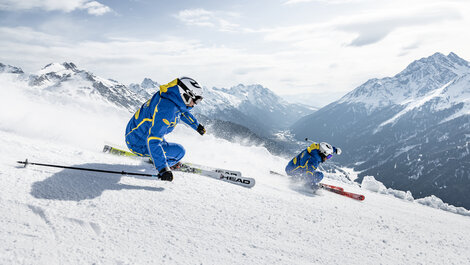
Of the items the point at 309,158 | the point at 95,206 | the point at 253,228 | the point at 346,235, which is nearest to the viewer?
the point at 95,206

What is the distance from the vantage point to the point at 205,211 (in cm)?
502

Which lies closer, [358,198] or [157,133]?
[157,133]

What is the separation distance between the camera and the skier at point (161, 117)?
5965 millimetres

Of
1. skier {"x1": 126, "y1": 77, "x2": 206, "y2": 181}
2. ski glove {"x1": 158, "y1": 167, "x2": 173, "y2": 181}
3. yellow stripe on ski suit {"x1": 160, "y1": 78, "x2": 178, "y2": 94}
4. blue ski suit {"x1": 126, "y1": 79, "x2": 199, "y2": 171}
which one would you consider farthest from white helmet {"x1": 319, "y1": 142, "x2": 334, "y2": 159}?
ski glove {"x1": 158, "y1": 167, "x2": 173, "y2": 181}

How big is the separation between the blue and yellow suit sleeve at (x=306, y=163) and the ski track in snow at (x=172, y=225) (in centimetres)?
425

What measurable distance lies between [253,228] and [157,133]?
274cm

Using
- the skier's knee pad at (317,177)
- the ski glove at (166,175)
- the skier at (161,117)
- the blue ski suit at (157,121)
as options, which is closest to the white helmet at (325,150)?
the skier's knee pad at (317,177)

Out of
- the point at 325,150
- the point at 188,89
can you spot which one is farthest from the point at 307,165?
the point at 188,89

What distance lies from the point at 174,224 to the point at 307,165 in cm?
803

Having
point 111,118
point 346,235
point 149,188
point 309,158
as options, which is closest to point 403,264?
point 346,235

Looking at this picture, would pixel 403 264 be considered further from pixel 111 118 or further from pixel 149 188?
pixel 111 118

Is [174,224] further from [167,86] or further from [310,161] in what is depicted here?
[310,161]

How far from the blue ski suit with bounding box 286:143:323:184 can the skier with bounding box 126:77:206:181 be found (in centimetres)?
570

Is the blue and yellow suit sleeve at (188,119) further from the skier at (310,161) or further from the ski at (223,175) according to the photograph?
the skier at (310,161)
